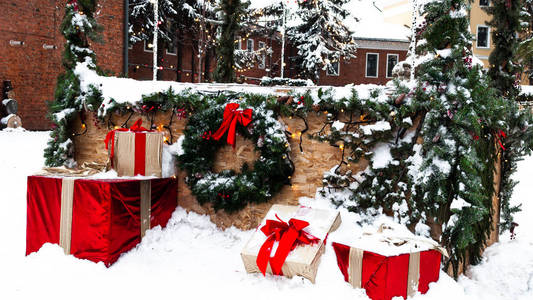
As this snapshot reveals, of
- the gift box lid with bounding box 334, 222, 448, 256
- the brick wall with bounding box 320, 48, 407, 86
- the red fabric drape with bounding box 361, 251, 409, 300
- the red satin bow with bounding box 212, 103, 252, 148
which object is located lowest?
the red fabric drape with bounding box 361, 251, 409, 300

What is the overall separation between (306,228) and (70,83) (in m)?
4.02

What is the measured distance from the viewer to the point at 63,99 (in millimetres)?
5965

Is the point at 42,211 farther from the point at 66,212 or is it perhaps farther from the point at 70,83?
the point at 70,83

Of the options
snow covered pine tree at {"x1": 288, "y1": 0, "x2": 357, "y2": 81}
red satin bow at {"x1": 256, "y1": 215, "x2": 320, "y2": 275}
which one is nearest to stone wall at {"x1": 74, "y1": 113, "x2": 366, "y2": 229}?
red satin bow at {"x1": 256, "y1": 215, "x2": 320, "y2": 275}

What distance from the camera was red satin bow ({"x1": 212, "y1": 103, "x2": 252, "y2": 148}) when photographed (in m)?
4.96

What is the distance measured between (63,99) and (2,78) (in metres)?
8.18

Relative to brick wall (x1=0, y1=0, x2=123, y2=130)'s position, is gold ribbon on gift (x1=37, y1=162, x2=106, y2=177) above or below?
below

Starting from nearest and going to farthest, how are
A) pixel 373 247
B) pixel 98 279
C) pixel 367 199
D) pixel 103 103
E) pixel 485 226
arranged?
pixel 373 247
pixel 98 279
pixel 367 199
pixel 485 226
pixel 103 103

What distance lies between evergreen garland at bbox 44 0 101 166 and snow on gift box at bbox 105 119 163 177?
142cm

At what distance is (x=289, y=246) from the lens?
382 centimetres

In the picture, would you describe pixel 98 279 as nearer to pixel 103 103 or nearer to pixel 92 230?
pixel 92 230

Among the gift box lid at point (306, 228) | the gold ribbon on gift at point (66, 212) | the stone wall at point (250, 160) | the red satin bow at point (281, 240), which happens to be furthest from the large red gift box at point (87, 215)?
the red satin bow at point (281, 240)

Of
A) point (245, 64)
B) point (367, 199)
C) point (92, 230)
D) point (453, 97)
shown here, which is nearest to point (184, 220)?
point (92, 230)

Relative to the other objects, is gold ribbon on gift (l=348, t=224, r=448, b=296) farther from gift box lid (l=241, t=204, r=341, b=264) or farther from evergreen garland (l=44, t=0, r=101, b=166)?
evergreen garland (l=44, t=0, r=101, b=166)
